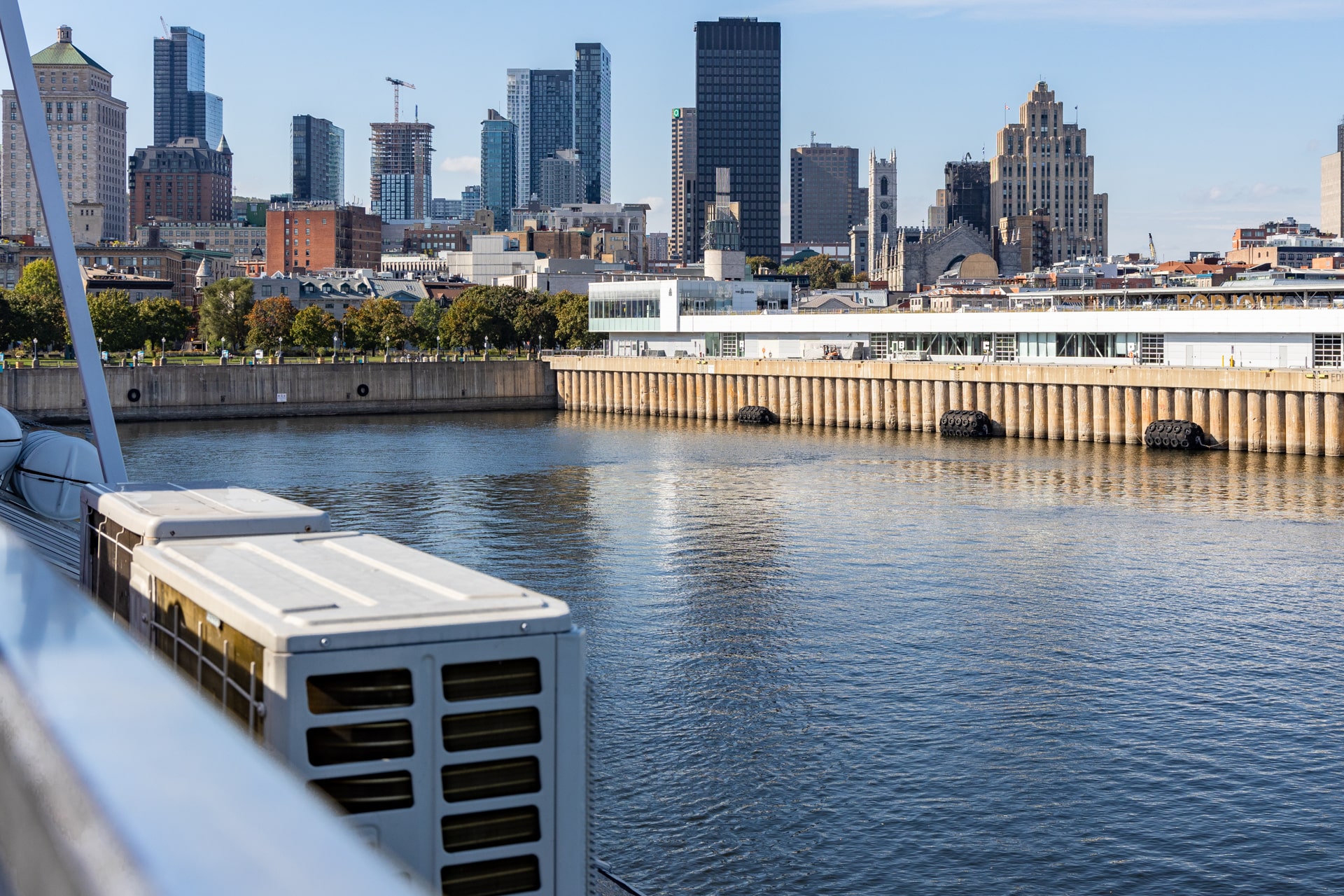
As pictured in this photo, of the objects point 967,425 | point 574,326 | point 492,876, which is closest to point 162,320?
point 574,326

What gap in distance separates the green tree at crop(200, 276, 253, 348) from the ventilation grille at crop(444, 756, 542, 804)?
15096 cm

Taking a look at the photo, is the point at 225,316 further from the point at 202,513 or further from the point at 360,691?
the point at 360,691

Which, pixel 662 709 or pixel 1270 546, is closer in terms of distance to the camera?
pixel 662 709

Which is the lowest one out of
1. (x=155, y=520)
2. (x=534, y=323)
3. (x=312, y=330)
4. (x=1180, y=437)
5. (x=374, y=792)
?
(x=374, y=792)

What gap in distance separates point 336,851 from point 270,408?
11451 centimetres

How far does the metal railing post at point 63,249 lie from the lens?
936 inches

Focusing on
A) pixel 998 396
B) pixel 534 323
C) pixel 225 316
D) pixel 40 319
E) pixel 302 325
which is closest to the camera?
pixel 998 396

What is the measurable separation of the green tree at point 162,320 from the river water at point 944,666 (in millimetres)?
90554

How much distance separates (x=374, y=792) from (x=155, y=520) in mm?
4585

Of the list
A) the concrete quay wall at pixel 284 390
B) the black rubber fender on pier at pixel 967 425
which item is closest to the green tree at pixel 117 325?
the concrete quay wall at pixel 284 390

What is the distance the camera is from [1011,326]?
9981cm

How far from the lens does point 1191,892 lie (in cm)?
1916

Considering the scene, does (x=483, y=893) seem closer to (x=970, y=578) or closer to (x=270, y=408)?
(x=970, y=578)

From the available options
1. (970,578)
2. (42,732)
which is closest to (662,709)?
(970,578)
